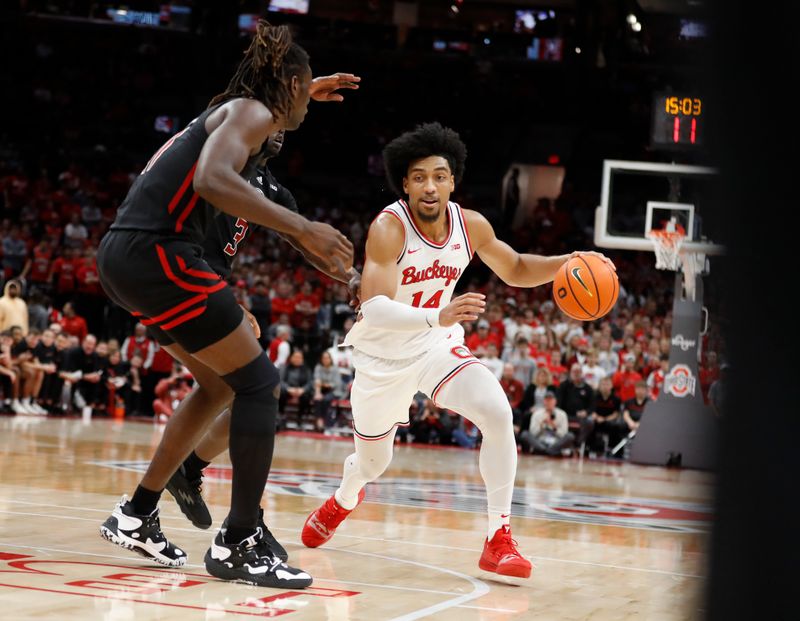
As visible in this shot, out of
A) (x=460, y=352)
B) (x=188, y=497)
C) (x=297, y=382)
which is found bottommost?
(x=188, y=497)

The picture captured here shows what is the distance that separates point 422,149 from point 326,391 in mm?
10620

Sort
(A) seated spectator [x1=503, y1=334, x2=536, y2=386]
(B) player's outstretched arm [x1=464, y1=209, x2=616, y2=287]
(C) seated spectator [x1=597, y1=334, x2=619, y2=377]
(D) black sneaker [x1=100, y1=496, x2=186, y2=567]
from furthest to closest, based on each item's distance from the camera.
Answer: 1. (C) seated spectator [x1=597, y1=334, x2=619, y2=377]
2. (A) seated spectator [x1=503, y1=334, x2=536, y2=386]
3. (B) player's outstretched arm [x1=464, y1=209, x2=616, y2=287]
4. (D) black sneaker [x1=100, y1=496, x2=186, y2=567]

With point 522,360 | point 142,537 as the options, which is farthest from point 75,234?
point 142,537

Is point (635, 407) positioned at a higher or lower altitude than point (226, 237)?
lower

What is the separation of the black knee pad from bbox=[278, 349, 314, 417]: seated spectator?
11642mm

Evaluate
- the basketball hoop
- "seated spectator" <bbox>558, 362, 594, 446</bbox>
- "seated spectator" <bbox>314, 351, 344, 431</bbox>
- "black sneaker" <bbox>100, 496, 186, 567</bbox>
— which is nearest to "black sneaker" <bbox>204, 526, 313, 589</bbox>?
"black sneaker" <bbox>100, 496, 186, 567</bbox>

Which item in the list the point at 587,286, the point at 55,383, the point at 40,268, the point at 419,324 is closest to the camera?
the point at 419,324

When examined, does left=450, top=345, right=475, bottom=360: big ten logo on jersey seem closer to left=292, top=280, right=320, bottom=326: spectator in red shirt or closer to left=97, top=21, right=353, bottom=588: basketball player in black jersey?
left=97, top=21, right=353, bottom=588: basketball player in black jersey

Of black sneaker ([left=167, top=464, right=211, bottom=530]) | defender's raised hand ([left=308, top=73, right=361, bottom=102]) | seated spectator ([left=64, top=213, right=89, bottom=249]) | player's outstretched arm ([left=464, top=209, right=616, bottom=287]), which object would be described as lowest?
black sneaker ([left=167, top=464, right=211, bottom=530])

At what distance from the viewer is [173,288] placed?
4008mm

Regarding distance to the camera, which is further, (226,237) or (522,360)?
(522,360)

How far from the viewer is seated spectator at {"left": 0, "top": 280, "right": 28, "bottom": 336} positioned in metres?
16.0

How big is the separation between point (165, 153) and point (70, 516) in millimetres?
2438

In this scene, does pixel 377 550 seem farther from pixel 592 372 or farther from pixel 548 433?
pixel 592 372
